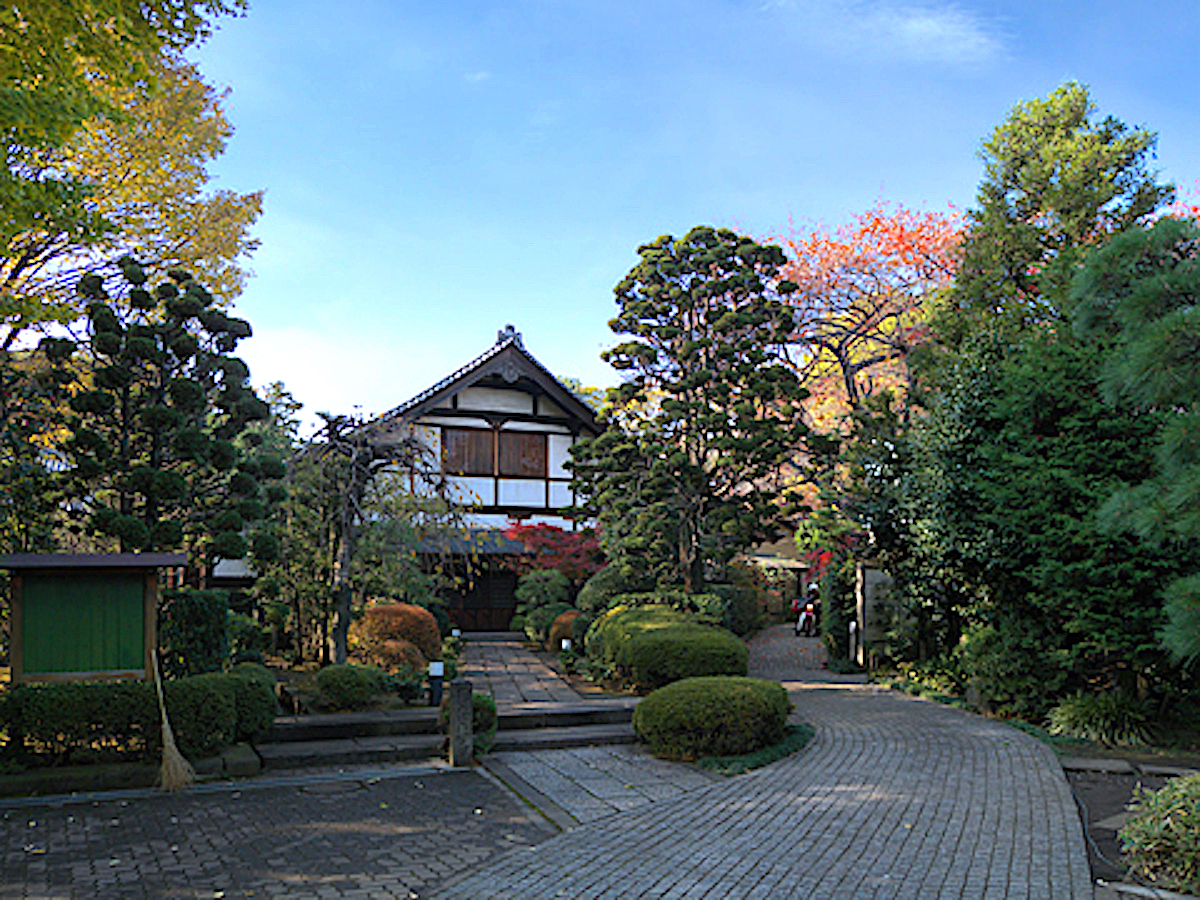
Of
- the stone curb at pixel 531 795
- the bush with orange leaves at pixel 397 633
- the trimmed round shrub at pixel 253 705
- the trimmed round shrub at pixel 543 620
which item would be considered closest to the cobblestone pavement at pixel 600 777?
the stone curb at pixel 531 795

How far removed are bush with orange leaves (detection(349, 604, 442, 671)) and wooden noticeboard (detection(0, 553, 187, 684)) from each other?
18.5 feet

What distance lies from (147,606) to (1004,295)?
13.7m

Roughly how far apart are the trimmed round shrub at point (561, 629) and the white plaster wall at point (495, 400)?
6.73m

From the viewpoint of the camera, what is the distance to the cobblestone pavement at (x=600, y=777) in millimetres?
8359

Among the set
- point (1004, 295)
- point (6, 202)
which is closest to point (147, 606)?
point (6, 202)

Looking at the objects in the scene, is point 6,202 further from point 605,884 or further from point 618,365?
point 618,365

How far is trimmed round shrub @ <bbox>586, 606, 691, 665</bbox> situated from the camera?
15008 mm

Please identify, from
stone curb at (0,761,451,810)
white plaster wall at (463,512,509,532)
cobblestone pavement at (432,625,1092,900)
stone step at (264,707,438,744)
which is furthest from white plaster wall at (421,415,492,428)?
cobblestone pavement at (432,625,1092,900)

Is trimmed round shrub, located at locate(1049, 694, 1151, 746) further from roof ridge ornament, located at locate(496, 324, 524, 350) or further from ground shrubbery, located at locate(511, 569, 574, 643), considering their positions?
roof ridge ornament, located at locate(496, 324, 524, 350)

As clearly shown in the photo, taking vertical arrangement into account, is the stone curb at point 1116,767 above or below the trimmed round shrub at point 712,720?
below

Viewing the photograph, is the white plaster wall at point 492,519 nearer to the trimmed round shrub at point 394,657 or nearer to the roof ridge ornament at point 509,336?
the roof ridge ornament at point 509,336

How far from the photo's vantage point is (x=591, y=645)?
16641 mm

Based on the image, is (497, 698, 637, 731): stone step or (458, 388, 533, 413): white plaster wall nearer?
(497, 698, 637, 731): stone step

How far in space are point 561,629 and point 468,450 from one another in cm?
650
